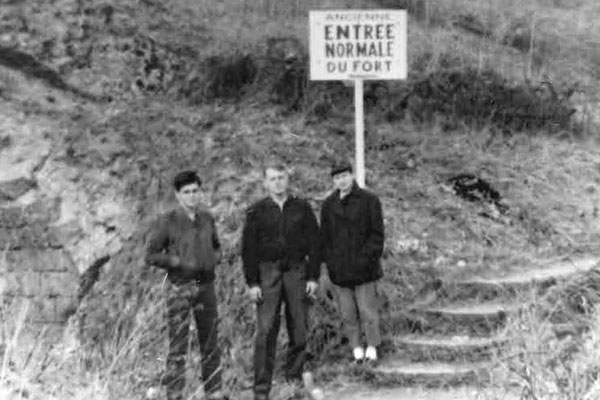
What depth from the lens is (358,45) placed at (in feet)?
25.2

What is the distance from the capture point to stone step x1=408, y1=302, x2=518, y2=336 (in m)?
7.09

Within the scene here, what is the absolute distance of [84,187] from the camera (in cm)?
853

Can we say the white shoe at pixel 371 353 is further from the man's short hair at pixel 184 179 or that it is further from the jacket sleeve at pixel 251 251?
the man's short hair at pixel 184 179

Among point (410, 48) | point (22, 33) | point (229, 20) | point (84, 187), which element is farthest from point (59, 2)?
point (410, 48)

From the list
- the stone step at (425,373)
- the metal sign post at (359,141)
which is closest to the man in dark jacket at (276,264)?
the stone step at (425,373)

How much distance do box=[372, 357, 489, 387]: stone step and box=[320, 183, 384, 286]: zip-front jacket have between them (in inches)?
28.9

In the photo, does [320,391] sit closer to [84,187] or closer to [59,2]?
[84,187]

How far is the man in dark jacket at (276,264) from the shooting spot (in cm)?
619

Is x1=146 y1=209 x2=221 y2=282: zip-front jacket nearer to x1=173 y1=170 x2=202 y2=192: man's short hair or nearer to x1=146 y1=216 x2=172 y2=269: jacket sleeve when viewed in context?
x1=146 y1=216 x2=172 y2=269: jacket sleeve

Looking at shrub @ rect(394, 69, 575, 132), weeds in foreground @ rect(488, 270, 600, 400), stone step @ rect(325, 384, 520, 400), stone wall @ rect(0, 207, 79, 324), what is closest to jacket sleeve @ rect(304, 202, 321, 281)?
stone step @ rect(325, 384, 520, 400)

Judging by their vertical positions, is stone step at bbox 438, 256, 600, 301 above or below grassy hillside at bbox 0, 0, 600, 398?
below

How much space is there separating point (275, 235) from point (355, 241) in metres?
0.70

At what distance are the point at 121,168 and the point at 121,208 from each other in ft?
1.62

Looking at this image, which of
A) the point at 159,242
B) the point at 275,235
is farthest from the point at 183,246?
the point at 275,235
